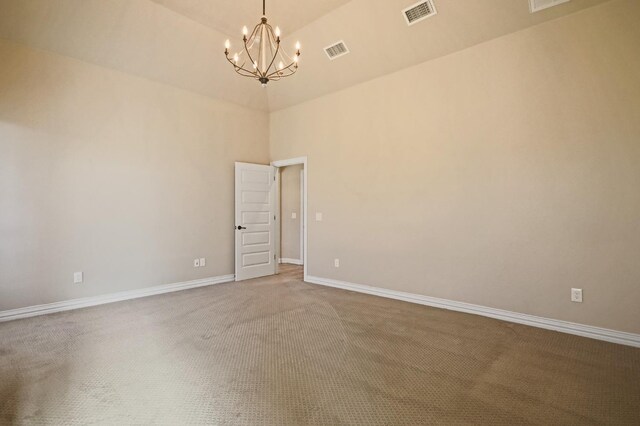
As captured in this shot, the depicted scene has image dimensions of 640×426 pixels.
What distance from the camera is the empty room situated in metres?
2.28

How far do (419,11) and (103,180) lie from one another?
15.0 ft

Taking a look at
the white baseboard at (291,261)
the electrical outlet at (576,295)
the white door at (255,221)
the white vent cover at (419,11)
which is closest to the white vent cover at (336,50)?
the white vent cover at (419,11)

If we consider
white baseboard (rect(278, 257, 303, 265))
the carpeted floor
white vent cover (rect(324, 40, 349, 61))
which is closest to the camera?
the carpeted floor

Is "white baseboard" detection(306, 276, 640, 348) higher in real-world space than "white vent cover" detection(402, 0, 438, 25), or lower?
lower

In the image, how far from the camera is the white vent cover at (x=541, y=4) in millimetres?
3152

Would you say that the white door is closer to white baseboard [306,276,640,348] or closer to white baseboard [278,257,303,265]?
white baseboard [278,257,303,265]

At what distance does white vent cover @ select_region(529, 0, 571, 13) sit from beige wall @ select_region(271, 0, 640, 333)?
208 millimetres

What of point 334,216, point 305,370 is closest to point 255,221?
point 334,216

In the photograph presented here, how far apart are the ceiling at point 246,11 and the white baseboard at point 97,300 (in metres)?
3.83

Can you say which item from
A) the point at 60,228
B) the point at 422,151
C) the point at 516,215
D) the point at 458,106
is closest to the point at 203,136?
the point at 60,228

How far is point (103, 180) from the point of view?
14.1ft

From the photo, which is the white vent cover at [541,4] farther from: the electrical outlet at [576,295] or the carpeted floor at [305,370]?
the carpeted floor at [305,370]

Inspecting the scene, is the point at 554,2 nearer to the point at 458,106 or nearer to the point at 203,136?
the point at 458,106

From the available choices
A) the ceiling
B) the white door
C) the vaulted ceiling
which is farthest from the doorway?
the ceiling
